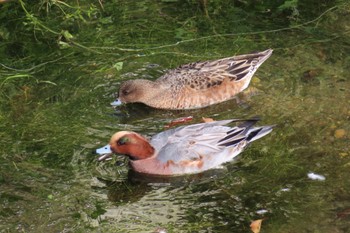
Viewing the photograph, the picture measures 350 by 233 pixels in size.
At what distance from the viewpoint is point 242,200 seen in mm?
7547

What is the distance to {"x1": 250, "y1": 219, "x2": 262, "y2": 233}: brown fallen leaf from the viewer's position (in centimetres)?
708

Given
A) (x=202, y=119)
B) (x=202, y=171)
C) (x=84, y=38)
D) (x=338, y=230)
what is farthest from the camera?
(x=84, y=38)

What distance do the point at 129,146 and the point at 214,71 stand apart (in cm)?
209

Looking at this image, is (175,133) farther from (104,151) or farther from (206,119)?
(206,119)

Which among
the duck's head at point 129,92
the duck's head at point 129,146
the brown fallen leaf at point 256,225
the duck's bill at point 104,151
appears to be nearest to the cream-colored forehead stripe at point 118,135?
the duck's head at point 129,146

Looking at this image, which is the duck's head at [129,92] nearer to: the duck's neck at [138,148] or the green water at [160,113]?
the green water at [160,113]

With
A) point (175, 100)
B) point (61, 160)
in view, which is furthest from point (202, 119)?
point (61, 160)

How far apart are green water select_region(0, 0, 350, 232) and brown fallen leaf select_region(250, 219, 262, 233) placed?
1.7 inches

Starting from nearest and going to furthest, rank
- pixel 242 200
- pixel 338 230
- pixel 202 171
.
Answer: pixel 338 230 < pixel 242 200 < pixel 202 171

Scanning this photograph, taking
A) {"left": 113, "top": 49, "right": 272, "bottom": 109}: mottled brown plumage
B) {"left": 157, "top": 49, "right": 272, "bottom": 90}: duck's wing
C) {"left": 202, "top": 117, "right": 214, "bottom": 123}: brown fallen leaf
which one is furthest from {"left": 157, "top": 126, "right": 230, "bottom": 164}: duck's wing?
{"left": 157, "top": 49, "right": 272, "bottom": 90}: duck's wing

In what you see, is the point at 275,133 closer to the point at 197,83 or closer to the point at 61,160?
the point at 197,83

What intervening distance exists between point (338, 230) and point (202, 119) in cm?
259

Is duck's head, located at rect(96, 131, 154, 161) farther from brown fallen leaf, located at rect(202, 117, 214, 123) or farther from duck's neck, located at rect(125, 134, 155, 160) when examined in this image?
brown fallen leaf, located at rect(202, 117, 214, 123)

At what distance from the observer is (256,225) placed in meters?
7.13
